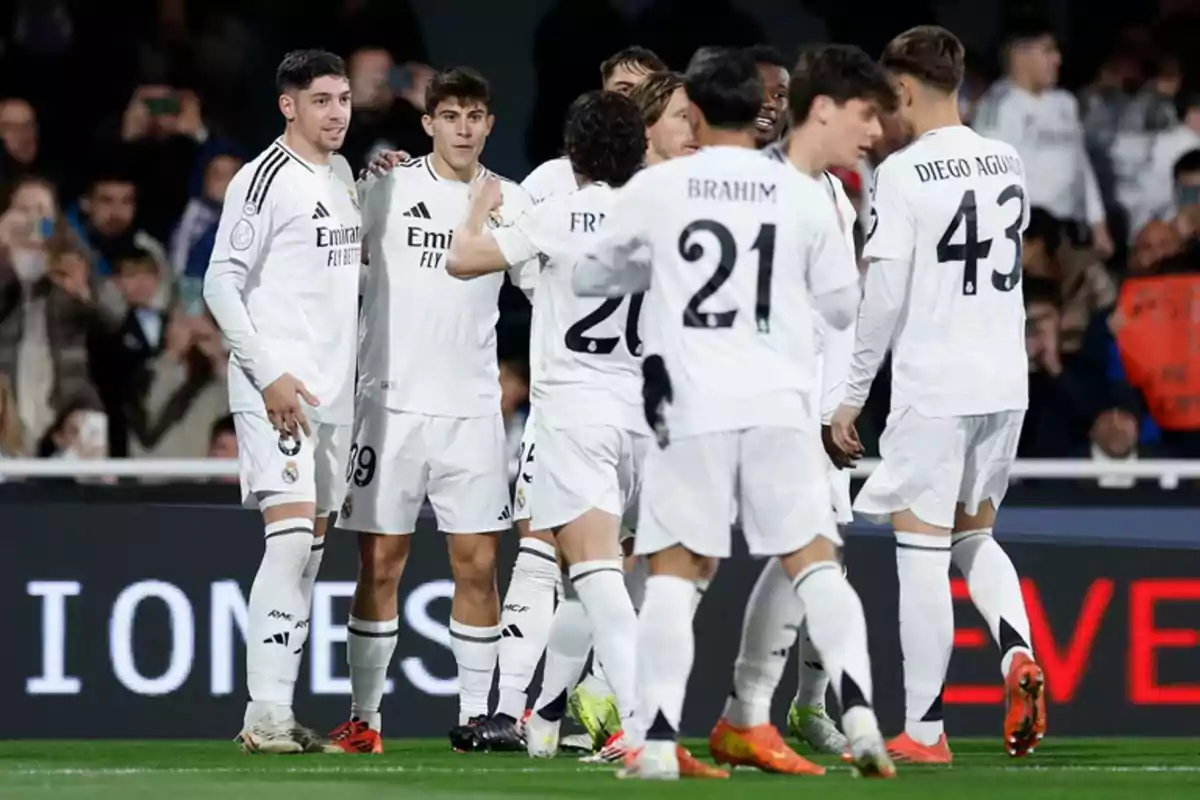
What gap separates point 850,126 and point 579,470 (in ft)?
4.57

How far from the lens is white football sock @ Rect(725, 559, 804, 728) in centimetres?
703

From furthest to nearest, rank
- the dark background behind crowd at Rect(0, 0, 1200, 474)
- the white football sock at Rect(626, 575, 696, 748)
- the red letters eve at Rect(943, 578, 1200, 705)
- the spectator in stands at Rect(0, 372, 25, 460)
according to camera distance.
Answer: the dark background behind crowd at Rect(0, 0, 1200, 474), the spectator in stands at Rect(0, 372, 25, 460), the red letters eve at Rect(943, 578, 1200, 705), the white football sock at Rect(626, 575, 696, 748)

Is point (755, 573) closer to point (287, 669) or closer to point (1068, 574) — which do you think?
point (1068, 574)

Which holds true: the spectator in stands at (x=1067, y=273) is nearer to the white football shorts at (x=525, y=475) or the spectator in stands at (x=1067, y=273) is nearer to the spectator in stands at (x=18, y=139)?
the white football shorts at (x=525, y=475)

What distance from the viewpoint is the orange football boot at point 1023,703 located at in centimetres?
773

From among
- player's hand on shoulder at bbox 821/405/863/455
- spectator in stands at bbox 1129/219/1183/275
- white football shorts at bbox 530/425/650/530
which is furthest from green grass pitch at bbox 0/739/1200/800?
spectator in stands at bbox 1129/219/1183/275

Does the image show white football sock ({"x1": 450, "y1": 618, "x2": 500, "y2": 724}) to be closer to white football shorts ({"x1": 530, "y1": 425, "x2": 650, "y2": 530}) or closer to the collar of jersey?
white football shorts ({"x1": 530, "y1": 425, "x2": 650, "y2": 530})

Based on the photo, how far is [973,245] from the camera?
7859 millimetres

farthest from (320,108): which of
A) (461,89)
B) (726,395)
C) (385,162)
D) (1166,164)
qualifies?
(1166,164)

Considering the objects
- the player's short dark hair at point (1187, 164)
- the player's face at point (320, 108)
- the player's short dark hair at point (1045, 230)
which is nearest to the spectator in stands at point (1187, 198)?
the player's short dark hair at point (1187, 164)

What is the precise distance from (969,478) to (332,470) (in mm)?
2158

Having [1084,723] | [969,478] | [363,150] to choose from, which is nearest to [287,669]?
[969,478]

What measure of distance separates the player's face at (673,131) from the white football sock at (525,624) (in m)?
1.43

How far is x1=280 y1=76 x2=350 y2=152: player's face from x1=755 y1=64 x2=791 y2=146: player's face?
139 cm
